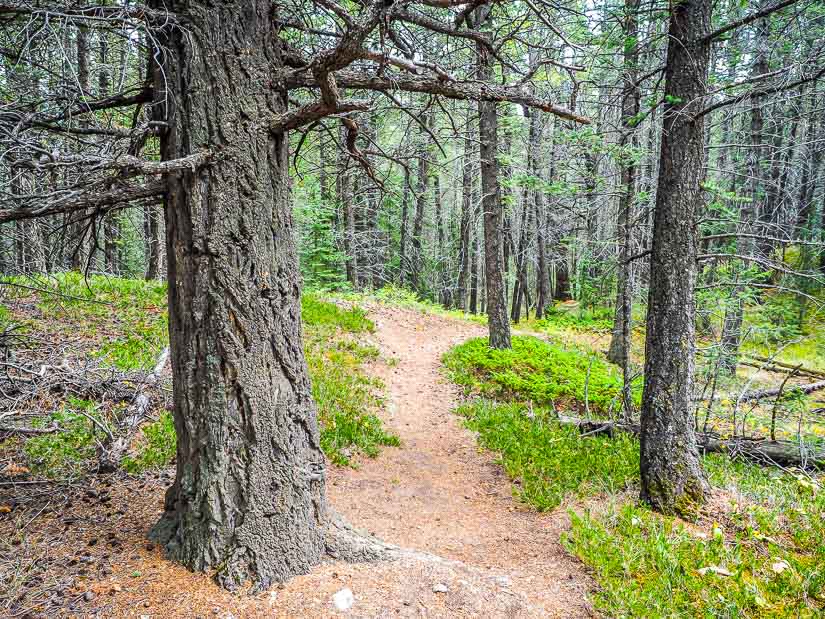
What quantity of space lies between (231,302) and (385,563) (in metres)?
2.27

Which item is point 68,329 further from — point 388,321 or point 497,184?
point 497,184

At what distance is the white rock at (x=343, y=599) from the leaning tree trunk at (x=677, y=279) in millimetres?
3448

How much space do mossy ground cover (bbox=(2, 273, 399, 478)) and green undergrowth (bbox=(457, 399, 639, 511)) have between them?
5.94 ft

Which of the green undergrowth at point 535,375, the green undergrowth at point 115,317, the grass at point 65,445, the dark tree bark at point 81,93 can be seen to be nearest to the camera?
the dark tree bark at point 81,93

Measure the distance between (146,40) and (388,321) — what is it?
1120cm

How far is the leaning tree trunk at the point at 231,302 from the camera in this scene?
10.1 ft

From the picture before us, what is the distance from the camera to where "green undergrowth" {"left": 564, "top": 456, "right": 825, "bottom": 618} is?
3383mm

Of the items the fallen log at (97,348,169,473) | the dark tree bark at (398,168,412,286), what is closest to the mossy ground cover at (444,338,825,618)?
the fallen log at (97,348,169,473)

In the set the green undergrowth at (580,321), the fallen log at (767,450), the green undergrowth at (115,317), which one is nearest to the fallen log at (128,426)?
the green undergrowth at (115,317)

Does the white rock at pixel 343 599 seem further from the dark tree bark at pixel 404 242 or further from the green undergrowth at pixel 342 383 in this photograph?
the dark tree bark at pixel 404 242

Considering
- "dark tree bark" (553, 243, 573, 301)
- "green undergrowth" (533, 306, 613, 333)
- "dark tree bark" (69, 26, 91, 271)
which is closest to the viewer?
"dark tree bark" (69, 26, 91, 271)

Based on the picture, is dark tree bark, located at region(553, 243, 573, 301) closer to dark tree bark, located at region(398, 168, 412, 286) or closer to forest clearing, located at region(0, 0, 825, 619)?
dark tree bark, located at region(398, 168, 412, 286)

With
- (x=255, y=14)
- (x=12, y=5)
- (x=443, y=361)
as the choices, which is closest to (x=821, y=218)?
(x=443, y=361)

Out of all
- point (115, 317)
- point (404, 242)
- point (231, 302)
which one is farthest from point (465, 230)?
point (231, 302)
